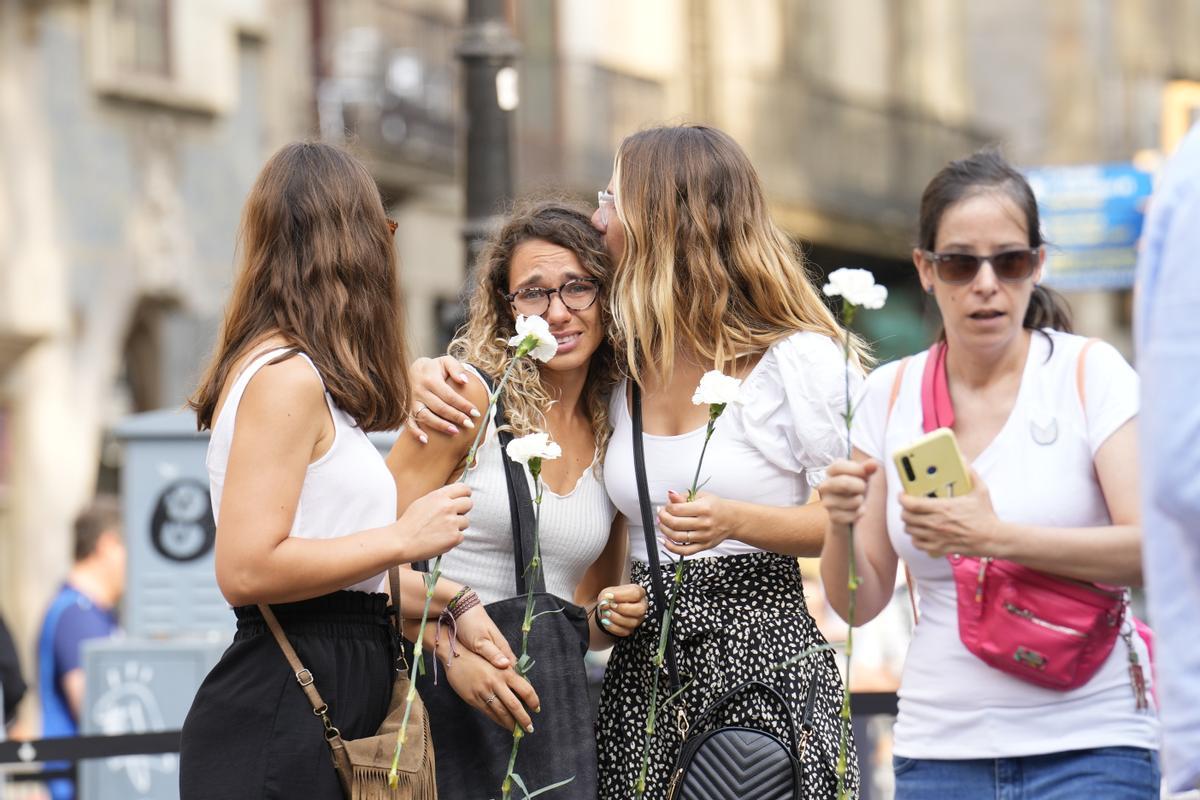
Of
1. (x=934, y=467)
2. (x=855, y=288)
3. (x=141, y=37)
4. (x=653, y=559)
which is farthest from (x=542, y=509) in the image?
(x=141, y=37)

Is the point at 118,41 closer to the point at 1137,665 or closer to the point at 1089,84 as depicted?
the point at 1137,665

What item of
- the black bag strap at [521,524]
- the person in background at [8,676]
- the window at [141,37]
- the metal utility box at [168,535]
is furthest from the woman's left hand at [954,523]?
the window at [141,37]

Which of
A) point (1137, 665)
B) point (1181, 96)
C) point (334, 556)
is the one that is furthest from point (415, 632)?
point (1181, 96)

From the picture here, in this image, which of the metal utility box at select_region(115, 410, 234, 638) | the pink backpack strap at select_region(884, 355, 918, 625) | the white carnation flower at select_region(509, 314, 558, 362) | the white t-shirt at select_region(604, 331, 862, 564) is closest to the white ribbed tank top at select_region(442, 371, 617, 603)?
the white t-shirt at select_region(604, 331, 862, 564)

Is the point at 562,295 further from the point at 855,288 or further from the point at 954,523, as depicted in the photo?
the point at 954,523

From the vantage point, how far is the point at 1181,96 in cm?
1429

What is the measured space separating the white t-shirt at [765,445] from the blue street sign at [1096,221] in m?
15.4

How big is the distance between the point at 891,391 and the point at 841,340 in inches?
14.7

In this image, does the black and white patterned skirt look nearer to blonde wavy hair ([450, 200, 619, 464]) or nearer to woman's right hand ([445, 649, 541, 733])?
woman's right hand ([445, 649, 541, 733])

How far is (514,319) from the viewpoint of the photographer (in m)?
4.23

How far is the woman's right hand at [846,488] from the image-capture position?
333 cm

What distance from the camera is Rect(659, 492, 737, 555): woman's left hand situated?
372cm

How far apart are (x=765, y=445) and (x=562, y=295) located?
0.53 m

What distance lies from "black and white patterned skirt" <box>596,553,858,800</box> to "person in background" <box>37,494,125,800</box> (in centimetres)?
459
